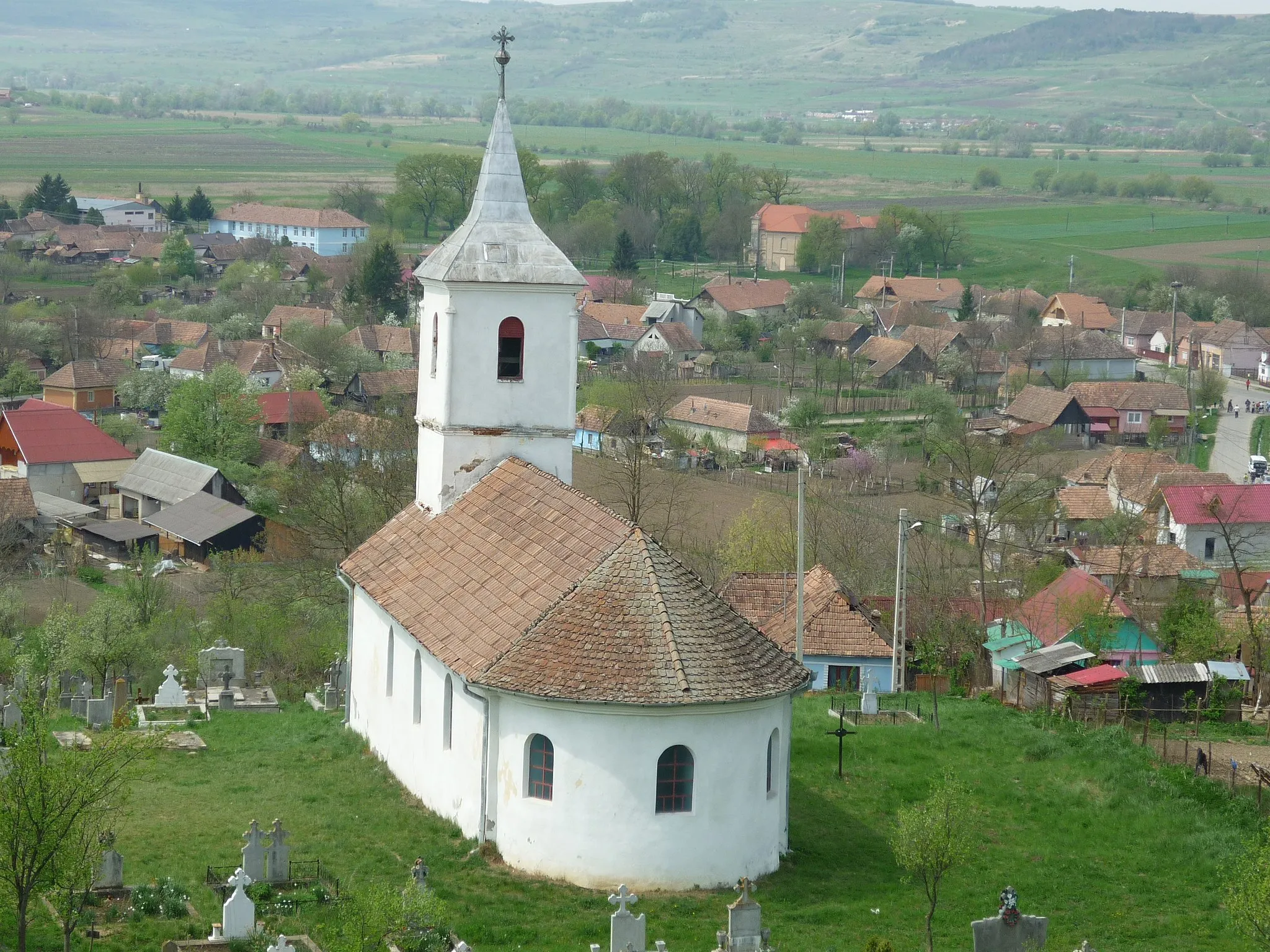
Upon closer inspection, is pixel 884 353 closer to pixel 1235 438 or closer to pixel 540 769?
pixel 1235 438

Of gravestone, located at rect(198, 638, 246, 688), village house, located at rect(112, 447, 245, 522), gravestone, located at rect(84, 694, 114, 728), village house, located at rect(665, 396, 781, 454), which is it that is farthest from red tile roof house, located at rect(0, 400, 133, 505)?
gravestone, located at rect(84, 694, 114, 728)

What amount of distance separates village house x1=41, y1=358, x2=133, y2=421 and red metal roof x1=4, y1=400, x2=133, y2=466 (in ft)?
36.4

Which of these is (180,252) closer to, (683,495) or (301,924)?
(683,495)

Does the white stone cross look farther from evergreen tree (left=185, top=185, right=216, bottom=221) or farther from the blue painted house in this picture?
evergreen tree (left=185, top=185, right=216, bottom=221)

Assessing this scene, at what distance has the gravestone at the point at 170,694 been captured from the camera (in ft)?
113

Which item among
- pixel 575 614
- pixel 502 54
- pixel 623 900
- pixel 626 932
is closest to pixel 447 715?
pixel 575 614

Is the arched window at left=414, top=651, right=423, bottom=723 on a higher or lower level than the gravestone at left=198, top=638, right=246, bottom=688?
higher

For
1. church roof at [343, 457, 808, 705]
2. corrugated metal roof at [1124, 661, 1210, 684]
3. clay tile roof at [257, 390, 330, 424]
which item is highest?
church roof at [343, 457, 808, 705]

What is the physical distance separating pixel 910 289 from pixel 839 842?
107 metres

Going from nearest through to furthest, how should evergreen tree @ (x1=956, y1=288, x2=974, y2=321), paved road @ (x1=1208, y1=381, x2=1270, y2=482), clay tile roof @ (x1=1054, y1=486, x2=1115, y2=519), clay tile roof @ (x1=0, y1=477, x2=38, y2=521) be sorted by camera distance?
clay tile roof @ (x1=0, y1=477, x2=38, y2=521), clay tile roof @ (x1=1054, y1=486, x2=1115, y2=519), paved road @ (x1=1208, y1=381, x2=1270, y2=482), evergreen tree @ (x1=956, y1=288, x2=974, y2=321)

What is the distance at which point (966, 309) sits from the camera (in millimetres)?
122125

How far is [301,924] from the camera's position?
2156cm

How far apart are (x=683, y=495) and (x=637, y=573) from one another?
4457cm

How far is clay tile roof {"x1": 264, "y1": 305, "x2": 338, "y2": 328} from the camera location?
10481cm
